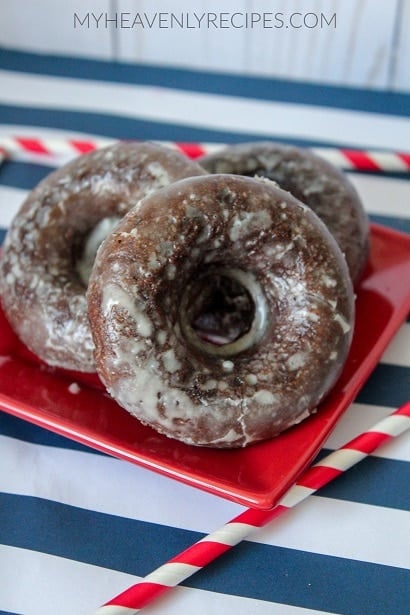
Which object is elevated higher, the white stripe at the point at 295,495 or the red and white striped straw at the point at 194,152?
the red and white striped straw at the point at 194,152

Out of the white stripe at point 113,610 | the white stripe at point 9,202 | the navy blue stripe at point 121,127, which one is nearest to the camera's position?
the white stripe at point 113,610

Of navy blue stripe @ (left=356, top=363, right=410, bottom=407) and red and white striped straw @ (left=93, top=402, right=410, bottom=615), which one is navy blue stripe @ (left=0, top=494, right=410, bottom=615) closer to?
red and white striped straw @ (left=93, top=402, right=410, bottom=615)

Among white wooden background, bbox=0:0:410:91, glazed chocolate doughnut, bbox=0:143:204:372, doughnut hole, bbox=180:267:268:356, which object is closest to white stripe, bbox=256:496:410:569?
doughnut hole, bbox=180:267:268:356

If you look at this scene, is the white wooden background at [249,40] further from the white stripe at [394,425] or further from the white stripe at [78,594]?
the white stripe at [78,594]

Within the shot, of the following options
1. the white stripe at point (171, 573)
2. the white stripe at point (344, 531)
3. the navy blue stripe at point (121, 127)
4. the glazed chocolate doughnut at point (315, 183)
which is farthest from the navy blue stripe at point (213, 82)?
the white stripe at point (171, 573)

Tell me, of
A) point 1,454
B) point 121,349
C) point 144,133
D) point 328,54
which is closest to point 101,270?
point 121,349

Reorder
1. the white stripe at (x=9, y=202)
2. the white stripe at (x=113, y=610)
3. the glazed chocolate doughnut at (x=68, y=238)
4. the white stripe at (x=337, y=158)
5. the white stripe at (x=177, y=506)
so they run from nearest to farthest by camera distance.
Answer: the white stripe at (x=113, y=610) → the white stripe at (x=177, y=506) → the glazed chocolate doughnut at (x=68, y=238) → the white stripe at (x=9, y=202) → the white stripe at (x=337, y=158)
